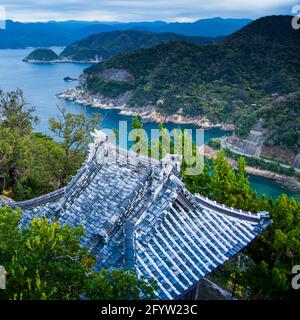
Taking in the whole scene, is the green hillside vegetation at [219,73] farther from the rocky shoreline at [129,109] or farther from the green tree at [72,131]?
the green tree at [72,131]

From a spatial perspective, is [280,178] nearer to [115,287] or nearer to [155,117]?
[155,117]

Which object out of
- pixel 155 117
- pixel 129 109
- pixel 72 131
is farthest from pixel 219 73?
pixel 72 131

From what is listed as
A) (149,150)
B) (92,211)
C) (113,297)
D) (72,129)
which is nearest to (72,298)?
(113,297)

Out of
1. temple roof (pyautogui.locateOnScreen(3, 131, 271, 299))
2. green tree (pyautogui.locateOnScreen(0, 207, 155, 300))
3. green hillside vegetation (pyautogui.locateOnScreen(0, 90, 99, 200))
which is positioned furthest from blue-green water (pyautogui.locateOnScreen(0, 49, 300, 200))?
green tree (pyautogui.locateOnScreen(0, 207, 155, 300))

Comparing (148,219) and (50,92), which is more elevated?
(148,219)

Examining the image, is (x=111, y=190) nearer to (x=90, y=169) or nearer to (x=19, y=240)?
(x=90, y=169)

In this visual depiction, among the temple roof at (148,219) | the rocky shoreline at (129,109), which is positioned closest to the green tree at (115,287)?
the temple roof at (148,219)
